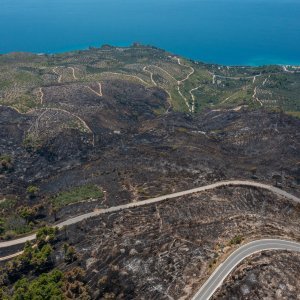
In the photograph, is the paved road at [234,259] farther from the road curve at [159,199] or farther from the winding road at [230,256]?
the road curve at [159,199]

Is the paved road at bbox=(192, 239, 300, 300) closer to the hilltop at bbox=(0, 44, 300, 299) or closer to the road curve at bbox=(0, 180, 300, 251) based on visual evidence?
the hilltop at bbox=(0, 44, 300, 299)

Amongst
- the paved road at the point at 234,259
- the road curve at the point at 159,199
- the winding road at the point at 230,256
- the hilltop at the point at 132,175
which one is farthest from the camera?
the road curve at the point at 159,199

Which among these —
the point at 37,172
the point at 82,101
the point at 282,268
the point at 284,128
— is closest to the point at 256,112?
the point at 284,128

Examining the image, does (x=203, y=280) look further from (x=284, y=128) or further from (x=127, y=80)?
(x=127, y=80)

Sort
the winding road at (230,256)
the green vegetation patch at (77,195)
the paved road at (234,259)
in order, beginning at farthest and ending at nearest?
the green vegetation patch at (77,195)
the winding road at (230,256)
the paved road at (234,259)

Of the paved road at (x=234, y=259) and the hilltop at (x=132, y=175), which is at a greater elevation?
the hilltop at (x=132, y=175)

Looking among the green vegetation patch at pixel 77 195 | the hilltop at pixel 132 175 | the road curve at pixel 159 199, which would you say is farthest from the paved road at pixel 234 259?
the green vegetation patch at pixel 77 195

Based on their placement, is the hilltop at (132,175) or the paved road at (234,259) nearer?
the paved road at (234,259)
